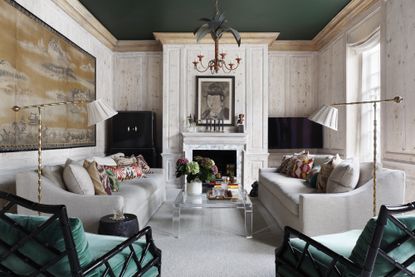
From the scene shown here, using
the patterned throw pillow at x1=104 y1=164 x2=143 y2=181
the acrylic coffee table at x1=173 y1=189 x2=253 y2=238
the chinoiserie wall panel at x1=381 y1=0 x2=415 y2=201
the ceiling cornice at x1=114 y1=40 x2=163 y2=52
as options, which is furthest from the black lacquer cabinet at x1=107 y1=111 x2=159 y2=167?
the chinoiserie wall panel at x1=381 y1=0 x2=415 y2=201

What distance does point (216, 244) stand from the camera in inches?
130

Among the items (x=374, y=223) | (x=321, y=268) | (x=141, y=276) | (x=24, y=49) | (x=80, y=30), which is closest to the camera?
(x=374, y=223)

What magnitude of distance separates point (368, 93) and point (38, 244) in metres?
5.34

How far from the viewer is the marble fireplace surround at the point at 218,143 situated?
6.46m

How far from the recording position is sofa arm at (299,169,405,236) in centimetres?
308

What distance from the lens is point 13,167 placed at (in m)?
3.48

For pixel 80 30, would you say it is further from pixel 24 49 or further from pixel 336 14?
pixel 336 14

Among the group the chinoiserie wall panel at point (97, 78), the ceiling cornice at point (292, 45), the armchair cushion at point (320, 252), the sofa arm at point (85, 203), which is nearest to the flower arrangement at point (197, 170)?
the sofa arm at point (85, 203)

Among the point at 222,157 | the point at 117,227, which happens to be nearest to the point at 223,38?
the point at 222,157

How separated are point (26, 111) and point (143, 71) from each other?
3.73 metres

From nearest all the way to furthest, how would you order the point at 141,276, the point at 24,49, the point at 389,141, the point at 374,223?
the point at 374,223 < the point at 141,276 < the point at 24,49 < the point at 389,141

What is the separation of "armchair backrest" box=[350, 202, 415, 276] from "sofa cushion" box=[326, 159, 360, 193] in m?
1.84

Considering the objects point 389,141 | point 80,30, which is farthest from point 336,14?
point 80,30

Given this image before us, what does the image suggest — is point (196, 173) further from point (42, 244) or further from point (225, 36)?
point (225, 36)
